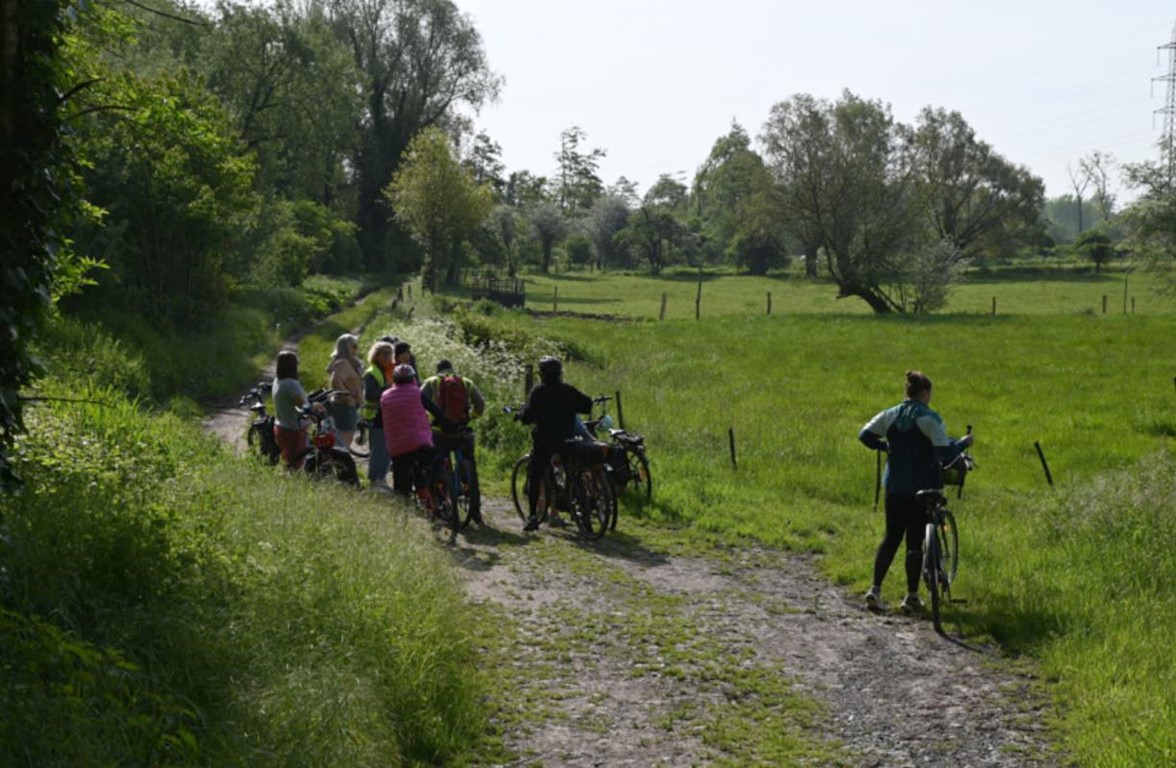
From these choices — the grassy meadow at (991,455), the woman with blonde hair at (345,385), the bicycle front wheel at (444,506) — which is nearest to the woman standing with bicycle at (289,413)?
the woman with blonde hair at (345,385)

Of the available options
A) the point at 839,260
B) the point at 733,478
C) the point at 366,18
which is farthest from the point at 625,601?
the point at 366,18

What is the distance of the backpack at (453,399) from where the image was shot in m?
12.1

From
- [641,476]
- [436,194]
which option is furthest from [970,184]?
[641,476]

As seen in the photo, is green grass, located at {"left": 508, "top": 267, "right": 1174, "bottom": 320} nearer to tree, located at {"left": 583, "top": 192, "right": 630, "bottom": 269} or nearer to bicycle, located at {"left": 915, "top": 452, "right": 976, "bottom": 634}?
tree, located at {"left": 583, "top": 192, "right": 630, "bottom": 269}

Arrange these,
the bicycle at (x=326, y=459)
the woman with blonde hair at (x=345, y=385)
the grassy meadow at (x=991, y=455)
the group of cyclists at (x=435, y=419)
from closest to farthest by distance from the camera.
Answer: the grassy meadow at (x=991, y=455) < the group of cyclists at (x=435, y=419) < the bicycle at (x=326, y=459) < the woman with blonde hair at (x=345, y=385)

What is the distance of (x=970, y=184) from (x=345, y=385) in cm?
8875

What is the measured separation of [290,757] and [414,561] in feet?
10.1

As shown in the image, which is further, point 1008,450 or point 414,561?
point 1008,450

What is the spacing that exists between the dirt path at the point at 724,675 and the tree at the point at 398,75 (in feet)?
205

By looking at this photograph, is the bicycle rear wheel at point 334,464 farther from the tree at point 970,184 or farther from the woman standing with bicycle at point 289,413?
the tree at point 970,184

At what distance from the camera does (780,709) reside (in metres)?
7.07

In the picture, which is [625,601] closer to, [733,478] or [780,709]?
[780,709]

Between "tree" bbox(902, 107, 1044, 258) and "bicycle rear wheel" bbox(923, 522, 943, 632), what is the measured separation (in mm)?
88407

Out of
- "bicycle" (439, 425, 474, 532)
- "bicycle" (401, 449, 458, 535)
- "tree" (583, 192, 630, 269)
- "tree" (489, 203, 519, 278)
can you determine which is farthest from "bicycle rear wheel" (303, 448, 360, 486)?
"tree" (583, 192, 630, 269)
